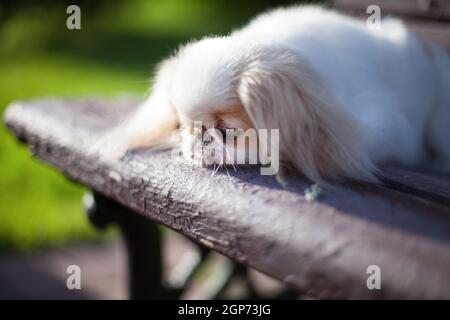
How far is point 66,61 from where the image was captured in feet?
23.7

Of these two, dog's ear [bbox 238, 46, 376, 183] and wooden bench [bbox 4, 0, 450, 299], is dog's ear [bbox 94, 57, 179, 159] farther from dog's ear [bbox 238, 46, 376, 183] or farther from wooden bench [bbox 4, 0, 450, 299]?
dog's ear [bbox 238, 46, 376, 183]

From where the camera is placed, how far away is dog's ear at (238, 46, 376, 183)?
3.64 ft

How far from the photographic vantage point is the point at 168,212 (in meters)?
1.13

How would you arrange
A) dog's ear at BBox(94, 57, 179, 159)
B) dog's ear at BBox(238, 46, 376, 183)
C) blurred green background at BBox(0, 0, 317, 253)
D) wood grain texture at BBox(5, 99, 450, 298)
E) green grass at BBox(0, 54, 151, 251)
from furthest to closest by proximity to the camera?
blurred green background at BBox(0, 0, 317, 253) < green grass at BBox(0, 54, 151, 251) < dog's ear at BBox(94, 57, 179, 159) < dog's ear at BBox(238, 46, 376, 183) < wood grain texture at BBox(5, 99, 450, 298)

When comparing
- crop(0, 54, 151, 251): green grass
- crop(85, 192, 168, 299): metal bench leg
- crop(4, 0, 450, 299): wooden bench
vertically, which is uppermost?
crop(4, 0, 450, 299): wooden bench

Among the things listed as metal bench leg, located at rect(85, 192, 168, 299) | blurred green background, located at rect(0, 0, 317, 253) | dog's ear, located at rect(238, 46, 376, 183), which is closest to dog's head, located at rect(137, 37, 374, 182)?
dog's ear, located at rect(238, 46, 376, 183)

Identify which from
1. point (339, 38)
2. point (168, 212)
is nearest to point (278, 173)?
point (168, 212)

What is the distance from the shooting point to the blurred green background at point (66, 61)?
3.24 meters

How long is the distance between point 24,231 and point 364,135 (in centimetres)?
234

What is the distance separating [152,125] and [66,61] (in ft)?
20.2

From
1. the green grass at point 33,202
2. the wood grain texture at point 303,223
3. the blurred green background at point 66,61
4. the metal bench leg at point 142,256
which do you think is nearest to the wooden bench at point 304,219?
the wood grain texture at point 303,223

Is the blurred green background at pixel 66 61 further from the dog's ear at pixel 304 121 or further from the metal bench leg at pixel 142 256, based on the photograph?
the dog's ear at pixel 304 121

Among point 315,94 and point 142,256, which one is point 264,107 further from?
point 142,256

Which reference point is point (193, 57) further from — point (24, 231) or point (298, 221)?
point (24, 231)
